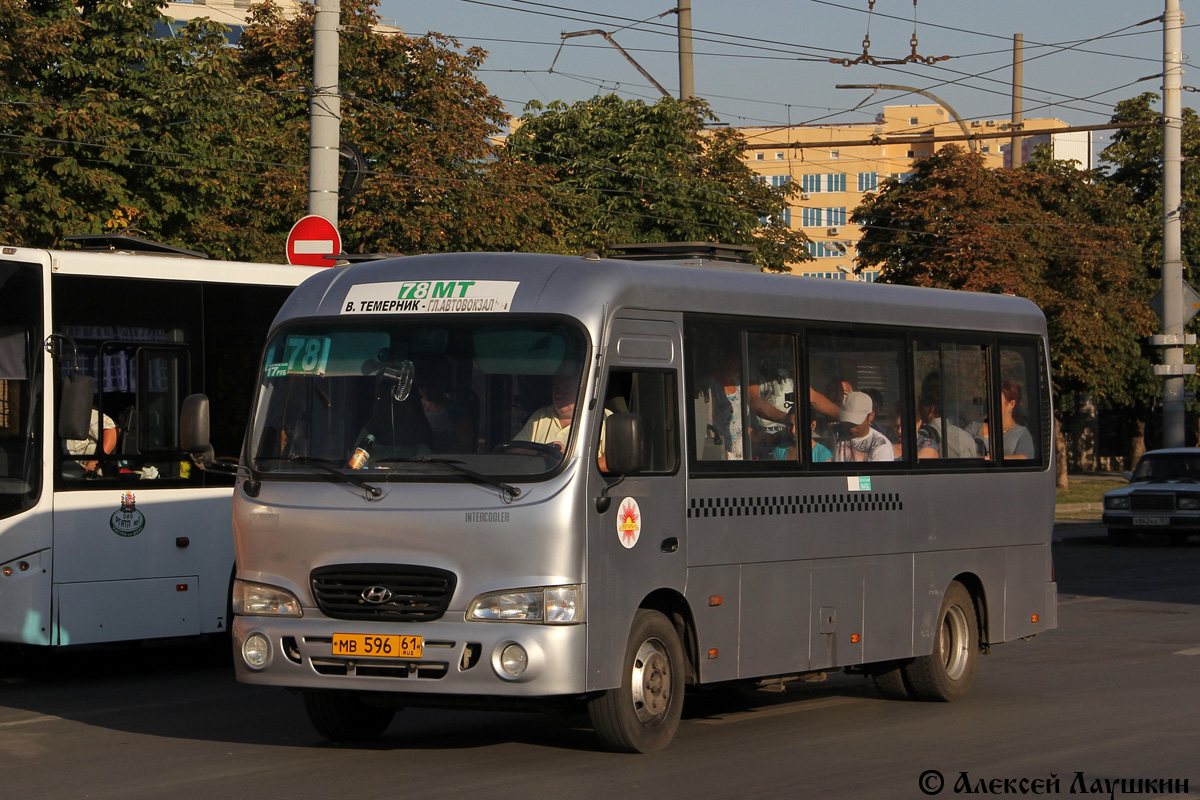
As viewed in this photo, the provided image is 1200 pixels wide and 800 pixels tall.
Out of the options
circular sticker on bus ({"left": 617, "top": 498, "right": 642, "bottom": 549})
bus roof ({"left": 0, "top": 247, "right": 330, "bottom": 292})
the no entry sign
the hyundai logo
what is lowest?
the hyundai logo

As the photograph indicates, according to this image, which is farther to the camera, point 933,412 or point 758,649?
point 933,412

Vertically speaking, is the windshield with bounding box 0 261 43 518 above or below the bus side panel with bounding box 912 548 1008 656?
above

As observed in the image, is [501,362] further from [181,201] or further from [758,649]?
[181,201]

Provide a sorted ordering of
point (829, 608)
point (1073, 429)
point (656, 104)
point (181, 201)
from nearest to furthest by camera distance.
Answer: point (829, 608) → point (181, 201) → point (656, 104) → point (1073, 429)

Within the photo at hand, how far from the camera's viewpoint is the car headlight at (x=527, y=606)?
8430 millimetres

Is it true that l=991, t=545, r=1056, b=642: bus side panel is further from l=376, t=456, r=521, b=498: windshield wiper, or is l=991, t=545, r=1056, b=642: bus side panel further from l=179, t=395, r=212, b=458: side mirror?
l=179, t=395, r=212, b=458: side mirror

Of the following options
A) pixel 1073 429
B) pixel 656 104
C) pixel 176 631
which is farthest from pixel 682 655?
pixel 1073 429

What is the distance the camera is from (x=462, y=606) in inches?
334

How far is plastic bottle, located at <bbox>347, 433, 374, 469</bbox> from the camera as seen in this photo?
895cm

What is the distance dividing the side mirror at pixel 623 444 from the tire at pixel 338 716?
2134 millimetres

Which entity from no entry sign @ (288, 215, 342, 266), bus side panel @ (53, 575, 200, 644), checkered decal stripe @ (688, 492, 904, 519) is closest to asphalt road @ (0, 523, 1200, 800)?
bus side panel @ (53, 575, 200, 644)

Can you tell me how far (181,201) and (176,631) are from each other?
13101 mm

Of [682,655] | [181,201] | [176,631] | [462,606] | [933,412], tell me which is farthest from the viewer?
[181,201]

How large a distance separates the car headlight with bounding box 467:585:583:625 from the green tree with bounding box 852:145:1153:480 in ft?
112
